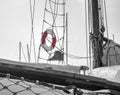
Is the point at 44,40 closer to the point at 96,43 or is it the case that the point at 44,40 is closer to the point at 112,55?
the point at 96,43

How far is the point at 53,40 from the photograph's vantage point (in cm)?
1153

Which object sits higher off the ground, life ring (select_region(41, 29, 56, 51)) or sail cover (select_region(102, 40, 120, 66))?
life ring (select_region(41, 29, 56, 51))

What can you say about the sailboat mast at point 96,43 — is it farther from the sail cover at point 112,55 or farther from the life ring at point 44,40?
the life ring at point 44,40

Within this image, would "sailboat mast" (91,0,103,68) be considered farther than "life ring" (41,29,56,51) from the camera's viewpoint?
No

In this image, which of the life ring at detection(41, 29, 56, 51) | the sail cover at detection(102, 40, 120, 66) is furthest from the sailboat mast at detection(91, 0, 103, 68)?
the life ring at detection(41, 29, 56, 51)

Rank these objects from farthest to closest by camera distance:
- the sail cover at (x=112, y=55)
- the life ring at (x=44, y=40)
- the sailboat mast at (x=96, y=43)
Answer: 1. the life ring at (x=44, y=40)
2. the sailboat mast at (x=96, y=43)
3. the sail cover at (x=112, y=55)

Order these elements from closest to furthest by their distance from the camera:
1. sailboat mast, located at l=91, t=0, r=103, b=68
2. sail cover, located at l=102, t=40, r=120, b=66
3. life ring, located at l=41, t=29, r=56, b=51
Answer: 1. sail cover, located at l=102, t=40, r=120, b=66
2. sailboat mast, located at l=91, t=0, r=103, b=68
3. life ring, located at l=41, t=29, r=56, b=51

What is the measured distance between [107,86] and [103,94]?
0.15 meters

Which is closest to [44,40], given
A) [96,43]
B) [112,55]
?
[96,43]

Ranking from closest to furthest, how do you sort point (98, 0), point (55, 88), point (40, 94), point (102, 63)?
point (40, 94), point (55, 88), point (102, 63), point (98, 0)

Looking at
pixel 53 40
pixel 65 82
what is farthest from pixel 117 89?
pixel 53 40

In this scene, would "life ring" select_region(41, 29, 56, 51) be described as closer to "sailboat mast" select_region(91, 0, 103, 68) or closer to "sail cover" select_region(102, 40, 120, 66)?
"sailboat mast" select_region(91, 0, 103, 68)

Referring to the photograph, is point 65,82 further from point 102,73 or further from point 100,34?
point 100,34

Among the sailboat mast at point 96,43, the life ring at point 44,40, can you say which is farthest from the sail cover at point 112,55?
the life ring at point 44,40
